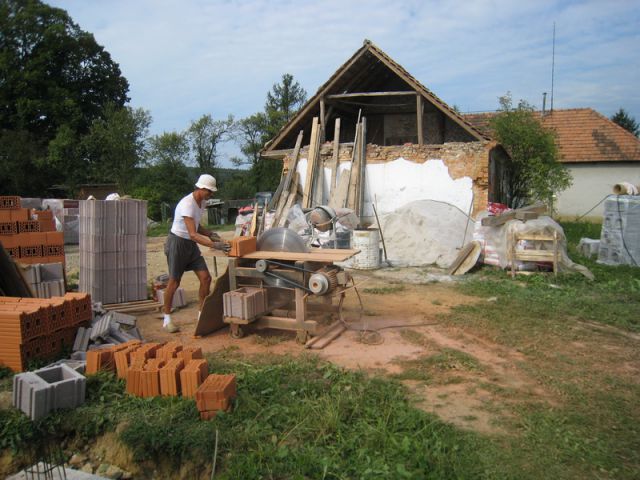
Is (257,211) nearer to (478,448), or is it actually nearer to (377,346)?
(377,346)

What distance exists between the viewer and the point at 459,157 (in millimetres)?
12758

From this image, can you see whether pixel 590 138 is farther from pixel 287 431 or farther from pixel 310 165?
pixel 287 431

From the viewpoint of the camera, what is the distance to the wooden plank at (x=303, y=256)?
235 inches

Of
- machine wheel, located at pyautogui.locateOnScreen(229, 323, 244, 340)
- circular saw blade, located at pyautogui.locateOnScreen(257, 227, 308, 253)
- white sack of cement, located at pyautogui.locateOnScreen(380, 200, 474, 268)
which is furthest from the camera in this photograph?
white sack of cement, located at pyautogui.locateOnScreen(380, 200, 474, 268)

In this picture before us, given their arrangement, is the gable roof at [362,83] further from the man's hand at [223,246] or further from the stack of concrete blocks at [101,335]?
the stack of concrete blocks at [101,335]

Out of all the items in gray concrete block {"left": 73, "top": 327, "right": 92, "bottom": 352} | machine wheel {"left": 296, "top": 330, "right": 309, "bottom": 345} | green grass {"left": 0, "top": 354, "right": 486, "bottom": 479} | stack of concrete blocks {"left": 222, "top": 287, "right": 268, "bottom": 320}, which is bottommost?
green grass {"left": 0, "top": 354, "right": 486, "bottom": 479}

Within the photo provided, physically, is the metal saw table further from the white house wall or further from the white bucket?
the white house wall

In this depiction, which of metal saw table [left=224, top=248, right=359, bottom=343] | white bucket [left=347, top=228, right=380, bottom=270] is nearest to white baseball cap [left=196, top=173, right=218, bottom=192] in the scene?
metal saw table [left=224, top=248, right=359, bottom=343]

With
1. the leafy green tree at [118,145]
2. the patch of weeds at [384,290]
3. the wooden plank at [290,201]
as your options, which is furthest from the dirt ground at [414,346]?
the leafy green tree at [118,145]

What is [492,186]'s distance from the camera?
13781 millimetres

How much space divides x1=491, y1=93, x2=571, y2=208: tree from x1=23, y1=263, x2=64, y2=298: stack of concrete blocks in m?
12.9

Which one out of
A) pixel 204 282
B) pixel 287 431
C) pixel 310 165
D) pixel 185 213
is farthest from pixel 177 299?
pixel 310 165

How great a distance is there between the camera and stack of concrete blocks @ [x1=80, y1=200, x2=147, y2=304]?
7.50m

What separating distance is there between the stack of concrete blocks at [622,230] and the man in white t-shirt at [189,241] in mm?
9348
